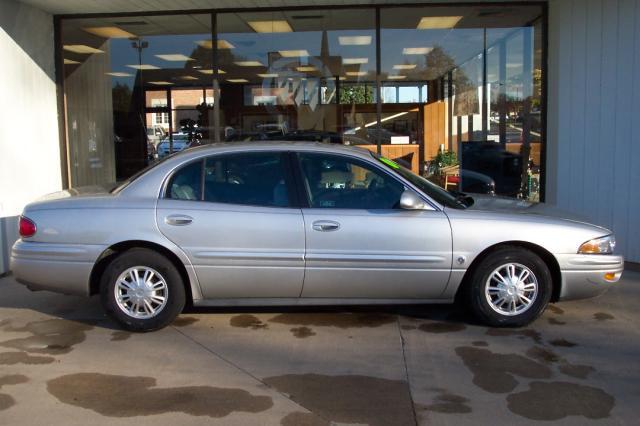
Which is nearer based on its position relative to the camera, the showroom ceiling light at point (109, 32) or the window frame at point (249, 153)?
the window frame at point (249, 153)

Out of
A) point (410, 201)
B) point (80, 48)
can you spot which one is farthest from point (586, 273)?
point (80, 48)

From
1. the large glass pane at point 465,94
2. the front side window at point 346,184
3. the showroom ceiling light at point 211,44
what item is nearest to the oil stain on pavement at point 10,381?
the front side window at point 346,184

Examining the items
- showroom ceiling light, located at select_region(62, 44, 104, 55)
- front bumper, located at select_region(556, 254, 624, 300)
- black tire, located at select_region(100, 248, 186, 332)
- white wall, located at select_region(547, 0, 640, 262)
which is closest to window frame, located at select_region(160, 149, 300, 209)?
black tire, located at select_region(100, 248, 186, 332)

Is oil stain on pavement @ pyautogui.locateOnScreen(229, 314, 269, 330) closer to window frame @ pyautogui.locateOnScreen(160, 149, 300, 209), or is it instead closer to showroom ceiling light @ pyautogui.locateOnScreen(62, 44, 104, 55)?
window frame @ pyautogui.locateOnScreen(160, 149, 300, 209)

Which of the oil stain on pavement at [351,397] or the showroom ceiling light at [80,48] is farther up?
the showroom ceiling light at [80,48]

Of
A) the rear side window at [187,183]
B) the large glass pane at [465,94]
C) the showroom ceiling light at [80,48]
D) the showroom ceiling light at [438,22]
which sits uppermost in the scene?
the showroom ceiling light at [438,22]

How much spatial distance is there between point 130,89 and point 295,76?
8.90ft

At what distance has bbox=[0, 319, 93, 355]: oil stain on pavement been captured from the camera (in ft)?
17.4

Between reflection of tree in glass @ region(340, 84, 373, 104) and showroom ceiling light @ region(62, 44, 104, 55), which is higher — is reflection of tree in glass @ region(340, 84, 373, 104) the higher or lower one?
the lower one

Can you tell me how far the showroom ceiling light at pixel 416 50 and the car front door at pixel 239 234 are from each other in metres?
5.26

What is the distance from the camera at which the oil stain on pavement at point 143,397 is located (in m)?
4.14

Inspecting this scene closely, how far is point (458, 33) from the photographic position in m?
10.0

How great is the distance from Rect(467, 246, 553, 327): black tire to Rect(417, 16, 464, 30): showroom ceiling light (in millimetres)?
5252

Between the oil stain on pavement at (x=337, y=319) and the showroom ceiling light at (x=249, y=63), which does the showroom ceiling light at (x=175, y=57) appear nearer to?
the showroom ceiling light at (x=249, y=63)
